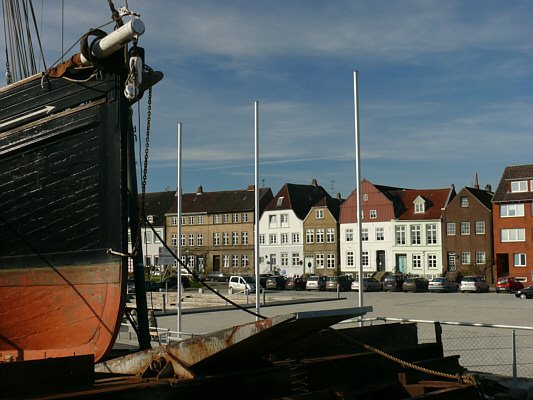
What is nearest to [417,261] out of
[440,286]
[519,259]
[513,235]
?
[513,235]

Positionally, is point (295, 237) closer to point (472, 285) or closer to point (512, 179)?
point (512, 179)

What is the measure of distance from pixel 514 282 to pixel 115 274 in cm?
4193

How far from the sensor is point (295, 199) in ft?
239

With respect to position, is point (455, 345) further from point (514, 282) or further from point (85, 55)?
point (514, 282)

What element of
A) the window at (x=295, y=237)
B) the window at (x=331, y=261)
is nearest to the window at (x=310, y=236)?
the window at (x=295, y=237)

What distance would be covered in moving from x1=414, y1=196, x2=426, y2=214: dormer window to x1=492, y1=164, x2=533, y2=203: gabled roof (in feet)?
26.3

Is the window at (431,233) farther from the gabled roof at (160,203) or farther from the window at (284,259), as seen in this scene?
the gabled roof at (160,203)

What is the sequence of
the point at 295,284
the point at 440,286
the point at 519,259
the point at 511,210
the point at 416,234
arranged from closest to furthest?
1. the point at 440,286
2. the point at 295,284
3. the point at 519,259
4. the point at 511,210
5. the point at 416,234

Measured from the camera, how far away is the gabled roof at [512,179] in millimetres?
54469

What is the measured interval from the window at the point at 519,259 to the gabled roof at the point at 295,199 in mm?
23339

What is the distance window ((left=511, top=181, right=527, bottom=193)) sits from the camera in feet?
180

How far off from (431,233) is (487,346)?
47346 millimetres

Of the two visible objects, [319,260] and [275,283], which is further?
[319,260]

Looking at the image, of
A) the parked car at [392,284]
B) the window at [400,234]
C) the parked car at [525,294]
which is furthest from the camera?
the window at [400,234]
